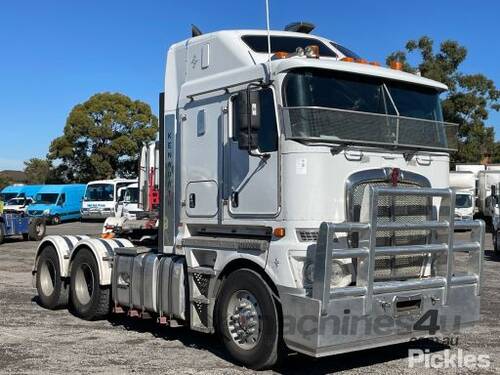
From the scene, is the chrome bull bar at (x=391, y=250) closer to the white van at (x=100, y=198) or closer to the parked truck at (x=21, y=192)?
the white van at (x=100, y=198)

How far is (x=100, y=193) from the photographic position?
3834cm

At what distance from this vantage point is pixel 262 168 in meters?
6.39

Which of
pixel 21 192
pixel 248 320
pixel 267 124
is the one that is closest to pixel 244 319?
pixel 248 320

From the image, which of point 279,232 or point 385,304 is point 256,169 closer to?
point 279,232

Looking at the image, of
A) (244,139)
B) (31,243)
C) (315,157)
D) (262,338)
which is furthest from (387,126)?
(31,243)

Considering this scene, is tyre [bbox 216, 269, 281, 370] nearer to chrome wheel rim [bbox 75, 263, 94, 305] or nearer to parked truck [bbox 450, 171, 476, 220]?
chrome wheel rim [bbox 75, 263, 94, 305]

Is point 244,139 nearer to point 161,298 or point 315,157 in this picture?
point 315,157

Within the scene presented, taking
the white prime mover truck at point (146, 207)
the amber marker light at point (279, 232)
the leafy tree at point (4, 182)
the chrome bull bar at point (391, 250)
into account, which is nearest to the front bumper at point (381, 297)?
the chrome bull bar at point (391, 250)

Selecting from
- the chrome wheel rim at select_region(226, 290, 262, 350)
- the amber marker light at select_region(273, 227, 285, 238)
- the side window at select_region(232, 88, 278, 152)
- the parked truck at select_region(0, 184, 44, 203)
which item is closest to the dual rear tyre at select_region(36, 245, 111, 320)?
the chrome wheel rim at select_region(226, 290, 262, 350)

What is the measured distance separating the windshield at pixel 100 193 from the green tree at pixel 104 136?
7.94 m

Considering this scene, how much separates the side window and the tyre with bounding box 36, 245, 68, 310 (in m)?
4.90

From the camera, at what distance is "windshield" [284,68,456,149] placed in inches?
241

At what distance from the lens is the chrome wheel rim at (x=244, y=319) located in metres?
6.41

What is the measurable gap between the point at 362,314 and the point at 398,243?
946 mm
